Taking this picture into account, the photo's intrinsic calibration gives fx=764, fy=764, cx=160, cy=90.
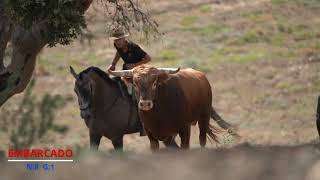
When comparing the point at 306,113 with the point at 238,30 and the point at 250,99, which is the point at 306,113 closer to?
the point at 250,99

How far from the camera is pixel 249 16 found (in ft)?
124

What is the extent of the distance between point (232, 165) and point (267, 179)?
0.35 m

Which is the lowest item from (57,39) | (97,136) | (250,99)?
(250,99)

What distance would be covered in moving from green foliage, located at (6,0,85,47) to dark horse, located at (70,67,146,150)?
1.86 metres

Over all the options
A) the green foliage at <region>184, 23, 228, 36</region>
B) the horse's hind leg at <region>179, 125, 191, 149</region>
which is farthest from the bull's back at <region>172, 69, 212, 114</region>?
the green foliage at <region>184, 23, 228, 36</region>

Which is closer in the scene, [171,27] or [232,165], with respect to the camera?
[232,165]

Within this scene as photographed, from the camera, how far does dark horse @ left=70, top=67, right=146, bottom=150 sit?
12938 mm

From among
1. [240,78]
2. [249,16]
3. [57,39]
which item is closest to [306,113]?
[240,78]

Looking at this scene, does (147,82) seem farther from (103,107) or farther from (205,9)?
(205,9)

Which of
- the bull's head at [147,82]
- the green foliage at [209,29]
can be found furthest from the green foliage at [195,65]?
the bull's head at [147,82]

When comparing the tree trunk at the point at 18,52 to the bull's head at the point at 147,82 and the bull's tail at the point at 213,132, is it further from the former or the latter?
the bull's tail at the point at 213,132

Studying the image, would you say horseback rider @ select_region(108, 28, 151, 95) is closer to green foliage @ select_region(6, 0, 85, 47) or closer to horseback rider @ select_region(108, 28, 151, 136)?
horseback rider @ select_region(108, 28, 151, 136)

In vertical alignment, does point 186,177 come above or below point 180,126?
above

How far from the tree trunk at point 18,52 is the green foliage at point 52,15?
886mm
